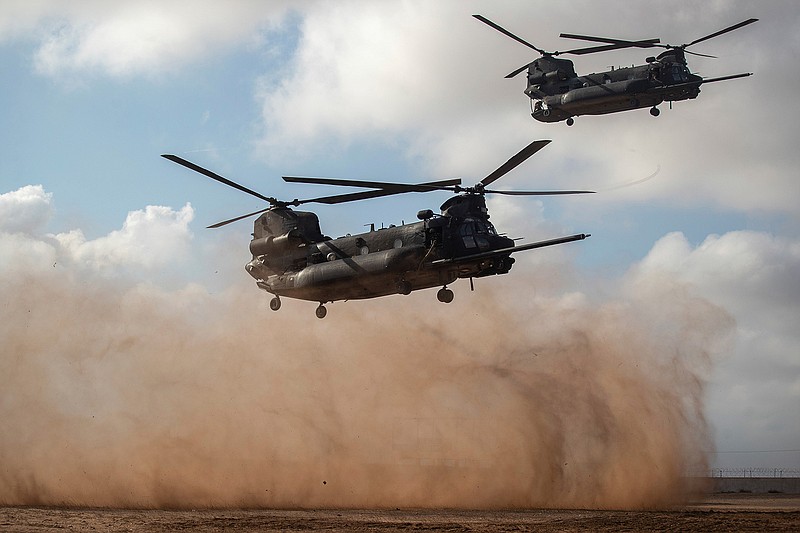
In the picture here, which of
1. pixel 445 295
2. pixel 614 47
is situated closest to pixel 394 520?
pixel 445 295

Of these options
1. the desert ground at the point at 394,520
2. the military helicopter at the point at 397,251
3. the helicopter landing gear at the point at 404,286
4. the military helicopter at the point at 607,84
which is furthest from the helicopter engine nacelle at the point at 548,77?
the desert ground at the point at 394,520

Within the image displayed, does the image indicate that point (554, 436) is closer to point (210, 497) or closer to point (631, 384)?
point (631, 384)

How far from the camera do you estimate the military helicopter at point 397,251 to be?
36656mm

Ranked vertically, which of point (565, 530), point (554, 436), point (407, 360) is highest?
point (407, 360)

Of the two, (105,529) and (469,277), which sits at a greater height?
(469,277)

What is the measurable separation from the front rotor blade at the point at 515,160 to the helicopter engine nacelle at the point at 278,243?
25.9 feet

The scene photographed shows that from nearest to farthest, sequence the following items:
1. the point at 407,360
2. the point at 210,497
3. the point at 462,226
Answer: the point at 462,226, the point at 210,497, the point at 407,360

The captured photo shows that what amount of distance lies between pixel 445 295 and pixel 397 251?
2374mm

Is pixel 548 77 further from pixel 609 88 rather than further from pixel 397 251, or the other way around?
pixel 397 251

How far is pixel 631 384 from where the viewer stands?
4862cm

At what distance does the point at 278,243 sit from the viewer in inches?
1614

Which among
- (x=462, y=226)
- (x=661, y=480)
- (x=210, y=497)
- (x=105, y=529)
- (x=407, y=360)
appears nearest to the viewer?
(x=105, y=529)

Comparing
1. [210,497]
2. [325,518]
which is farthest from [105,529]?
[210,497]

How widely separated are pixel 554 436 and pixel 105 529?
2272 cm
